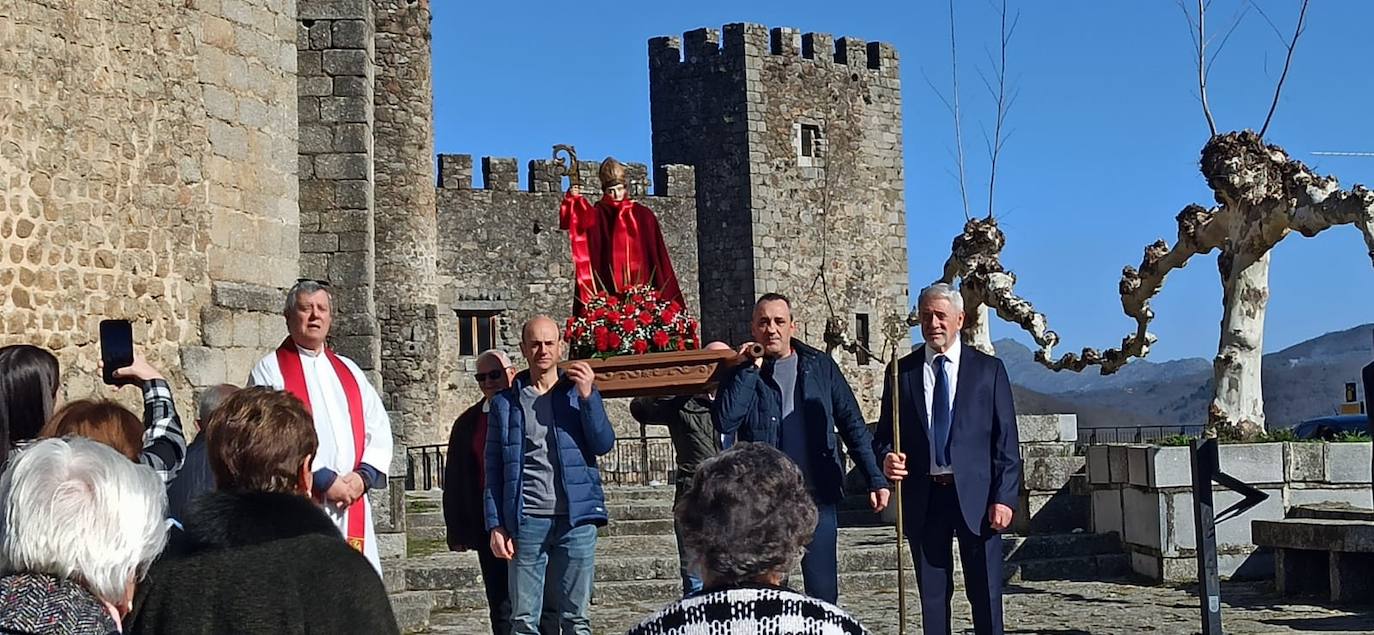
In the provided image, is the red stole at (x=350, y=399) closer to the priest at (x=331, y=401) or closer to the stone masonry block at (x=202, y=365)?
the priest at (x=331, y=401)

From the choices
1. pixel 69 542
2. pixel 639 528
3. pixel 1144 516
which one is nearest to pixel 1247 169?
pixel 1144 516

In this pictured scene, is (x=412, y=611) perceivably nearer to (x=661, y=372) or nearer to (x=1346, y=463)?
(x=661, y=372)

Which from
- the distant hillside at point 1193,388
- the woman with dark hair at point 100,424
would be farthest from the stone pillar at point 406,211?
the woman with dark hair at point 100,424

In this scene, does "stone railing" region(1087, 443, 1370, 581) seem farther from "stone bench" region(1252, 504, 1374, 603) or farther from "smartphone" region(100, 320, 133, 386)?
"smartphone" region(100, 320, 133, 386)

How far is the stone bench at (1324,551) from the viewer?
880 cm

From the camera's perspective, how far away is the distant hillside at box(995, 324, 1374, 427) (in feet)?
145

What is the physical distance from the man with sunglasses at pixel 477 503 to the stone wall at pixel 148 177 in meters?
2.68

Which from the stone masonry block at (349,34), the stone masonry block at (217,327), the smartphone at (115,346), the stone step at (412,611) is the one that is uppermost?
the stone masonry block at (349,34)

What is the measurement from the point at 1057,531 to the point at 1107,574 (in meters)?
0.77

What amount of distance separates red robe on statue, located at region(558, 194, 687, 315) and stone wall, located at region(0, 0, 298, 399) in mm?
2263

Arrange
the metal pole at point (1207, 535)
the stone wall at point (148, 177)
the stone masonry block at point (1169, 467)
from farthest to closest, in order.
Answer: the stone masonry block at point (1169, 467) < the stone wall at point (148, 177) < the metal pole at point (1207, 535)

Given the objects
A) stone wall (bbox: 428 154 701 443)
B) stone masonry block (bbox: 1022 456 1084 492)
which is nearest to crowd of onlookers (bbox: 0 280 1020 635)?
stone masonry block (bbox: 1022 456 1084 492)

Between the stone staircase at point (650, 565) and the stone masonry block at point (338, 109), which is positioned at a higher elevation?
the stone masonry block at point (338, 109)

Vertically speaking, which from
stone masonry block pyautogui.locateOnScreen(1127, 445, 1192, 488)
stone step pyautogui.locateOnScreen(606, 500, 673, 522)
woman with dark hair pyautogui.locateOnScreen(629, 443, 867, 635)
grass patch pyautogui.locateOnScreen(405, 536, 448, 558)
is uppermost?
woman with dark hair pyautogui.locateOnScreen(629, 443, 867, 635)
